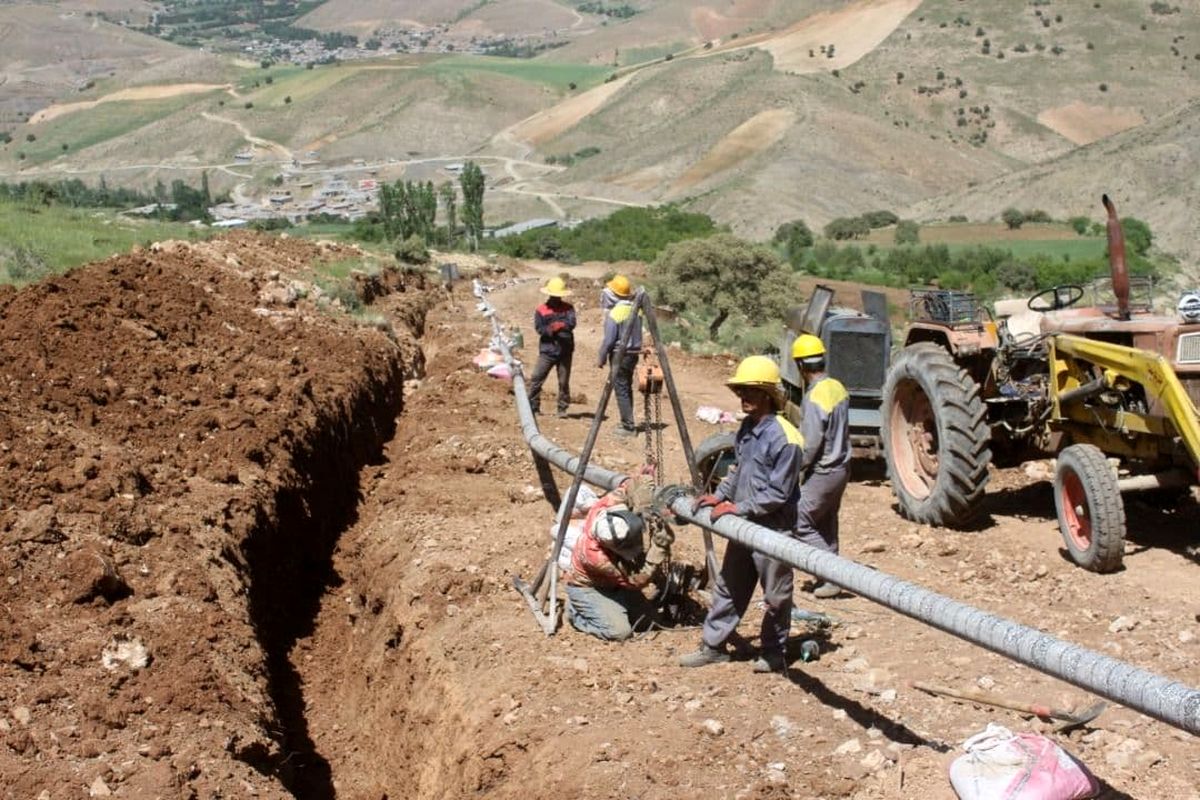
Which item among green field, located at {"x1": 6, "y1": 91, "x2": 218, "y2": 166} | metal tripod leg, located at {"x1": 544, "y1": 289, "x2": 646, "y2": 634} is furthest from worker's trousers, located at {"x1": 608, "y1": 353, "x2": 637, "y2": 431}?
green field, located at {"x1": 6, "y1": 91, "x2": 218, "y2": 166}

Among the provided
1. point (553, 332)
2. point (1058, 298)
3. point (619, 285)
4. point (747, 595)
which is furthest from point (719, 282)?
point (747, 595)

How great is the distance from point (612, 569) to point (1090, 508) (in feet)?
11.8

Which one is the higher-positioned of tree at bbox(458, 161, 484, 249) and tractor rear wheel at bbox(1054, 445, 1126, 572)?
tractor rear wheel at bbox(1054, 445, 1126, 572)

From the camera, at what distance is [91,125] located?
522 feet

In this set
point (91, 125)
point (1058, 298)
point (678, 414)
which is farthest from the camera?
point (91, 125)

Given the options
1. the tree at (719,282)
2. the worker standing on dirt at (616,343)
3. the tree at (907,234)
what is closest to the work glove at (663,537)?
the worker standing on dirt at (616,343)

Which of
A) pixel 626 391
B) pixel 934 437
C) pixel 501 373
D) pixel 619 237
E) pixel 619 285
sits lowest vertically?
pixel 619 237

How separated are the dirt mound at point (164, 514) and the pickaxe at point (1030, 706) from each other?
3584 mm

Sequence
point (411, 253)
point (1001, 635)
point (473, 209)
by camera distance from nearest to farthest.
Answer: point (1001, 635)
point (411, 253)
point (473, 209)

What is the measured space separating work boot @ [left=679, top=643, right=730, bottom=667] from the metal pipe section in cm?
84

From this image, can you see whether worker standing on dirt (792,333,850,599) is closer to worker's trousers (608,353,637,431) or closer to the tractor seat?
the tractor seat

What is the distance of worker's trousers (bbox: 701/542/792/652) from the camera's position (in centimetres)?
725

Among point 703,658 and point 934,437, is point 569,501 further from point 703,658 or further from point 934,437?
point 934,437

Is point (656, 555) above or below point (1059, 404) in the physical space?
below
